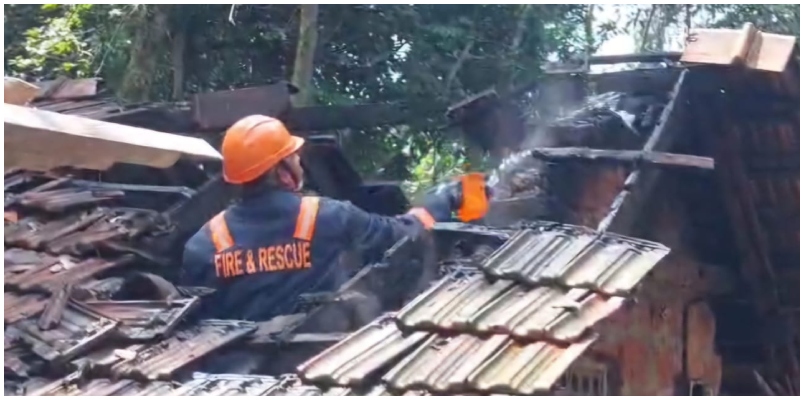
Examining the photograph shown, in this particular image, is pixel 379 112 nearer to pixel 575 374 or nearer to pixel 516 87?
pixel 516 87

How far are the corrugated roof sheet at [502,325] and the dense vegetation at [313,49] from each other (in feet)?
6.31

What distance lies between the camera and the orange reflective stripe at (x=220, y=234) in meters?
3.07

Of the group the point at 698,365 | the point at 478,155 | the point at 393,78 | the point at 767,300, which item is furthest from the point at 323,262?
the point at 393,78

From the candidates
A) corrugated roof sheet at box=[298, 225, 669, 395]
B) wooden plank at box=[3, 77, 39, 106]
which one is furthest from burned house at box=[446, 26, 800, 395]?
wooden plank at box=[3, 77, 39, 106]

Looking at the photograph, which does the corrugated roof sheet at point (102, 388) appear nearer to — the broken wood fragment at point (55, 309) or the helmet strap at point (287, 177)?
the broken wood fragment at point (55, 309)

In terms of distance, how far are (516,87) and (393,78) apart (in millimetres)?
646

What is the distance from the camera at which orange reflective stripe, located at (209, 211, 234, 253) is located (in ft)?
10.1

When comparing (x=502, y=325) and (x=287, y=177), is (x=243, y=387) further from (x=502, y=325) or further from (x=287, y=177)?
(x=287, y=177)

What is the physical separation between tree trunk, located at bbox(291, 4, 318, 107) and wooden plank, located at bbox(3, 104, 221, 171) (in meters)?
2.35

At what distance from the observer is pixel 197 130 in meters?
3.63

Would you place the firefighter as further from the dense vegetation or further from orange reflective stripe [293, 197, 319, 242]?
the dense vegetation

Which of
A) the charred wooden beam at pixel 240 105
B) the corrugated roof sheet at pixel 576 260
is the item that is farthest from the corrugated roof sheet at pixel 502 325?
the charred wooden beam at pixel 240 105

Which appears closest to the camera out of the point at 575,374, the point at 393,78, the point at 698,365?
the point at 575,374

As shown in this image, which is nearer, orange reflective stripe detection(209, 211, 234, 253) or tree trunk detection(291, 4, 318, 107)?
orange reflective stripe detection(209, 211, 234, 253)
